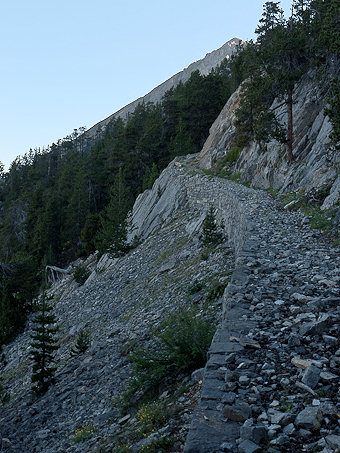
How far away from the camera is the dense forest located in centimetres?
2614

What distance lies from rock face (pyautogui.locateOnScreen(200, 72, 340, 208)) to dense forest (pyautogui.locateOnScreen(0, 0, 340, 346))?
1020 millimetres

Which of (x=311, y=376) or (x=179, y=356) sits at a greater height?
(x=311, y=376)

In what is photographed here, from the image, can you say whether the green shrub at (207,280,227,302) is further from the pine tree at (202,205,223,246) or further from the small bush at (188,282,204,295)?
the pine tree at (202,205,223,246)

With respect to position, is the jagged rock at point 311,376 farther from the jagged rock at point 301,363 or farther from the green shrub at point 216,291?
the green shrub at point 216,291

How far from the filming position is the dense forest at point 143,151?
1029 inches

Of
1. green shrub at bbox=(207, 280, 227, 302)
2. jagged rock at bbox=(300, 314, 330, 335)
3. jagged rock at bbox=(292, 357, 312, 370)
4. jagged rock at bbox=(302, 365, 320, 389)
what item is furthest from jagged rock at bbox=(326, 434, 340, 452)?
green shrub at bbox=(207, 280, 227, 302)

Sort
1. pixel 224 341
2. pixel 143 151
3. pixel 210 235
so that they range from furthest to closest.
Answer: pixel 143 151 < pixel 210 235 < pixel 224 341

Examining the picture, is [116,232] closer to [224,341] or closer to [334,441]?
[224,341]

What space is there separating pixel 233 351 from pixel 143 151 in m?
55.2

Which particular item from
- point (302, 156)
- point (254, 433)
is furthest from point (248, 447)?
point (302, 156)

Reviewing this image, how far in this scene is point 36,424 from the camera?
11164 mm

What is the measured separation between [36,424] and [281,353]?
9.34 meters

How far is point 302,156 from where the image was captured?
24.5 meters

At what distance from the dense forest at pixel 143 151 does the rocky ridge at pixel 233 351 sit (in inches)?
252
